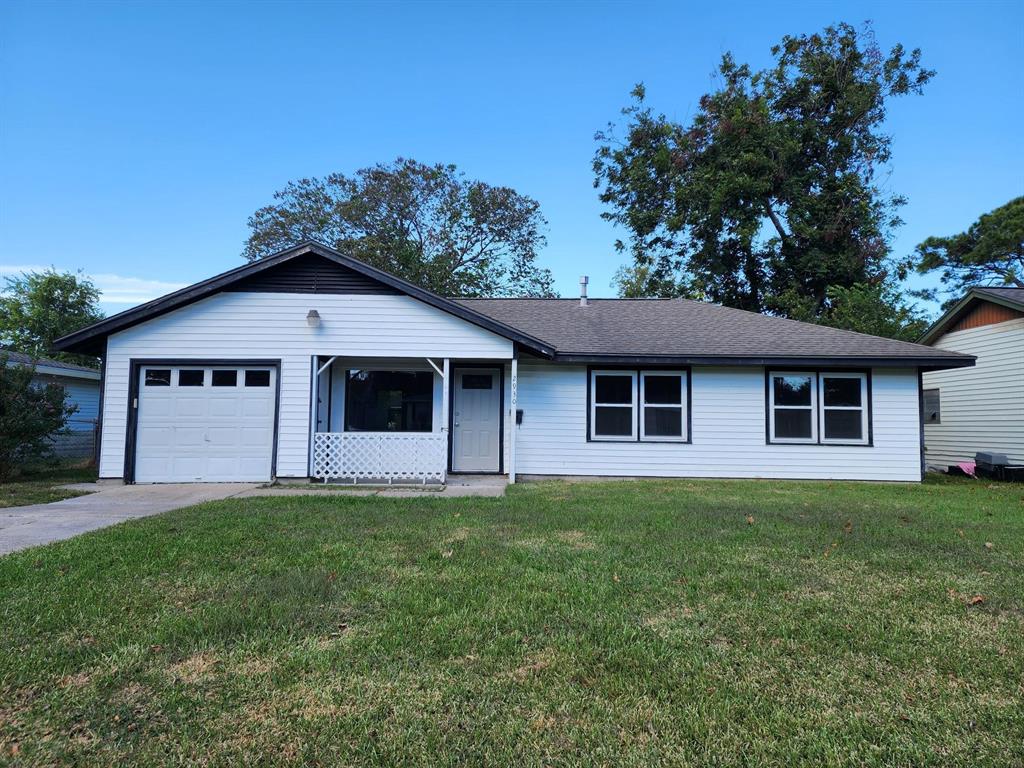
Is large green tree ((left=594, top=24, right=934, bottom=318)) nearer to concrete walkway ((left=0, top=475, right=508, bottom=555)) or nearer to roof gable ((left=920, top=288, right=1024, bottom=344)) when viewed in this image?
roof gable ((left=920, top=288, right=1024, bottom=344))

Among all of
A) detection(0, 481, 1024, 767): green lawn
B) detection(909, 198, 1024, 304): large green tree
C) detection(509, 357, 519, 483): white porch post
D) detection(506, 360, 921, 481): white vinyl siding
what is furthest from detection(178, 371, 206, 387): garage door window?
detection(909, 198, 1024, 304): large green tree

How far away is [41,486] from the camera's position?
9.28 m

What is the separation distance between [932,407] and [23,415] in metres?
22.1

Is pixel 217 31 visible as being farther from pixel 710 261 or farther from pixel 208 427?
pixel 710 261

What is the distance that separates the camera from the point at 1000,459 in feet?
41.9

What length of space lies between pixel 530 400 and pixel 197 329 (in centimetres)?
638

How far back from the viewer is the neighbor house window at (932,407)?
51.6 ft

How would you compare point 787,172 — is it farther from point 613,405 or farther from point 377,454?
point 377,454

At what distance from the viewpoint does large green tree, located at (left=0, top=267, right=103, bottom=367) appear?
89.3 feet

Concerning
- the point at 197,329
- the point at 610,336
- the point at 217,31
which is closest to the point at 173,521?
the point at 197,329

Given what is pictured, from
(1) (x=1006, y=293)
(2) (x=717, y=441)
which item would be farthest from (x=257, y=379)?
(1) (x=1006, y=293)

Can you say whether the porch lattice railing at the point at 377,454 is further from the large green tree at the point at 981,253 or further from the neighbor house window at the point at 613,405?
the large green tree at the point at 981,253

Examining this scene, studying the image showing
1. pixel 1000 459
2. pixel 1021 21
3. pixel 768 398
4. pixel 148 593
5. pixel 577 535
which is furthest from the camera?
pixel 1021 21

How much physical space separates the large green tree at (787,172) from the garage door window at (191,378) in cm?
1971
